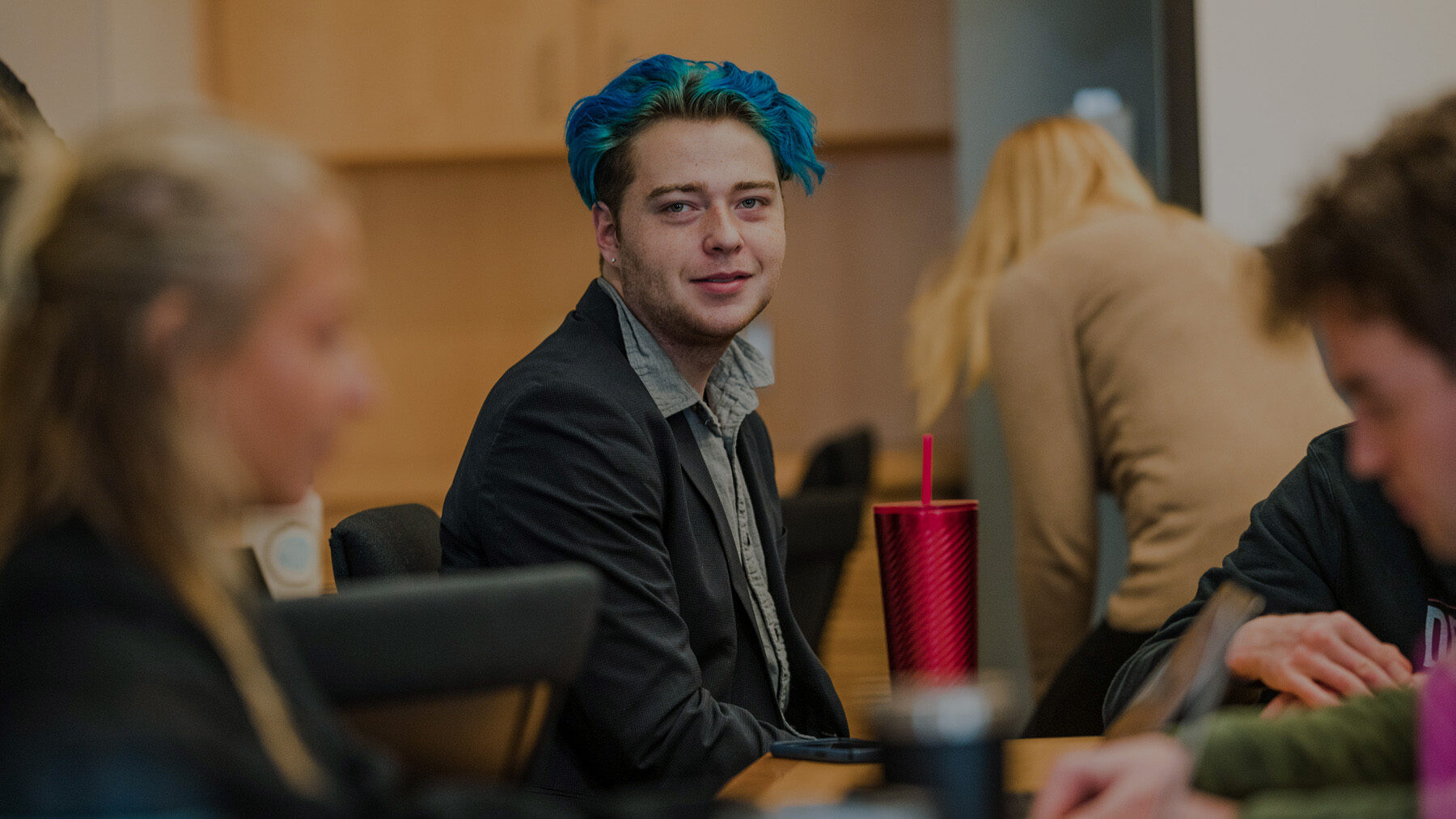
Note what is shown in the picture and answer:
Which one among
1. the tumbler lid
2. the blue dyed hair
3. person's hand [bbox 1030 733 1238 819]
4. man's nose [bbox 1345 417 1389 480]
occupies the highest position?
the blue dyed hair

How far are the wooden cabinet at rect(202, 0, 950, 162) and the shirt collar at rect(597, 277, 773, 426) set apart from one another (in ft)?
7.19

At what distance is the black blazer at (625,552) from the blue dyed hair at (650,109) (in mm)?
203

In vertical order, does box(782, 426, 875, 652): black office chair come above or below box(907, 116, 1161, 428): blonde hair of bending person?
below

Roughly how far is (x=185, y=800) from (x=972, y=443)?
9.03 feet

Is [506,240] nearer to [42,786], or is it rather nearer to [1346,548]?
[1346,548]

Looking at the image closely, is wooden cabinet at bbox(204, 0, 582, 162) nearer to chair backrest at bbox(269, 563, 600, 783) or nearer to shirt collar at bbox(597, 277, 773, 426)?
shirt collar at bbox(597, 277, 773, 426)

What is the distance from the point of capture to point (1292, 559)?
3.88 ft

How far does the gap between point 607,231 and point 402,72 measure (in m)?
2.54

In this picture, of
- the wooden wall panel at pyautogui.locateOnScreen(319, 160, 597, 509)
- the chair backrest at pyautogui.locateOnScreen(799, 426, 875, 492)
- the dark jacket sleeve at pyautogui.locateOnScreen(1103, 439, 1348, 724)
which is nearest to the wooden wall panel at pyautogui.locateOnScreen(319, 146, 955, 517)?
the wooden wall panel at pyautogui.locateOnScreen(319, 160, 597, 509)

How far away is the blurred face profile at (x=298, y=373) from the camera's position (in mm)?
635

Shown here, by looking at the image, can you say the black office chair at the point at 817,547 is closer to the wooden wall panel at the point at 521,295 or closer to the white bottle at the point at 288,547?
the white bottle at the point at 288,547

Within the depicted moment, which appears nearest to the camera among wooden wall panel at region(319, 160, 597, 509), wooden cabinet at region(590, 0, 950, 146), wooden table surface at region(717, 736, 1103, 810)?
wooden table surface at region(717, 736, 1103, 810)

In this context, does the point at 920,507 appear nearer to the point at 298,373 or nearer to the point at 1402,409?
the point at 1402,409

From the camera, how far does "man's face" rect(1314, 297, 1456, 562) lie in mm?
718
